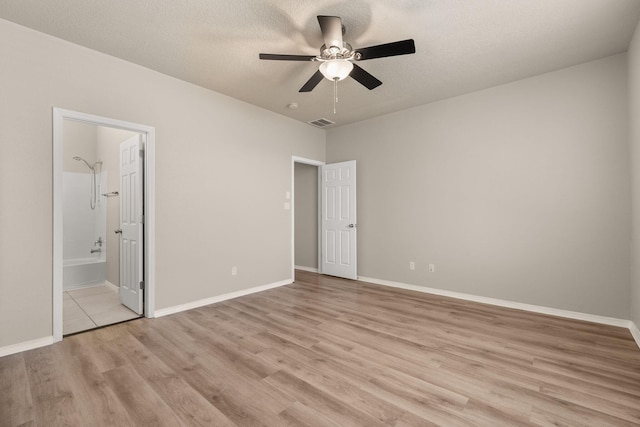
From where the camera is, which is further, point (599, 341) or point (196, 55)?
point (196, 55)

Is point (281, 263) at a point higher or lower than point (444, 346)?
higher

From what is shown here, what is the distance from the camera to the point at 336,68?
97.6 inches

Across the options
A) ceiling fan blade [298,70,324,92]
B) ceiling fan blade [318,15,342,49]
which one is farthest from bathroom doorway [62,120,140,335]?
ceiling fan blade [318,15,342,49]

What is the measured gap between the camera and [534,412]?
1.72 meters

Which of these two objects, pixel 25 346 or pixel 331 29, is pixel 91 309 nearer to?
pixel 25 346

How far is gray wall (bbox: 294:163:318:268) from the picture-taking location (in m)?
5.98

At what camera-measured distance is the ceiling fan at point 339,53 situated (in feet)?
7.25

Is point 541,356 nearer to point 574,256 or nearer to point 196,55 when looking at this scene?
point 574,256

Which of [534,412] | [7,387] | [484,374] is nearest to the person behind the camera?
[534,412]

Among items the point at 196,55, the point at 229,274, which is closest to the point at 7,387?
the point at 229,274

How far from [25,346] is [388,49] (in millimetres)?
4016

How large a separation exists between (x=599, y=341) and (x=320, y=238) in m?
4.07

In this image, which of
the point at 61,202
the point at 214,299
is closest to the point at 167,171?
the point at 61,202

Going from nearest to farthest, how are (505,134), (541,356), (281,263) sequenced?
(541,356), (505,134), (281,263)
